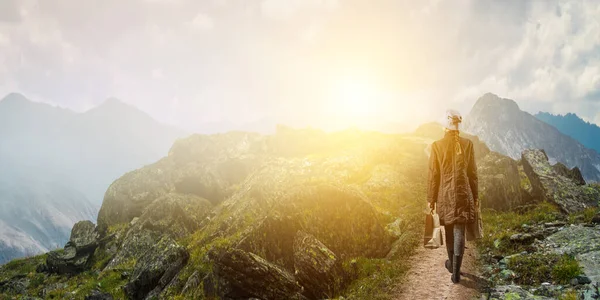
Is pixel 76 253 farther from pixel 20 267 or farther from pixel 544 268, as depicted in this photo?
pixel 544 268

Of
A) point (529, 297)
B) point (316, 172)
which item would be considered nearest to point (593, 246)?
point (529, 297)

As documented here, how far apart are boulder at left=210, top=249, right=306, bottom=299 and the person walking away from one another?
614cm

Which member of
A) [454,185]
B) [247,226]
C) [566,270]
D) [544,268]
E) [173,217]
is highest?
[454,185]

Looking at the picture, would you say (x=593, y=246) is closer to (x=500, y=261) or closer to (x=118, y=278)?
(x=500, y=261)

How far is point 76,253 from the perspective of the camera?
40531mm

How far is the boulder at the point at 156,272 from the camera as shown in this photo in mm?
18375

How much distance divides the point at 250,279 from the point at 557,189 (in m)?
18.8

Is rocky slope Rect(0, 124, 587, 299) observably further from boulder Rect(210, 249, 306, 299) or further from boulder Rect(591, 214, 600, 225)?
boulder Rect(591, 214, 600, 225)

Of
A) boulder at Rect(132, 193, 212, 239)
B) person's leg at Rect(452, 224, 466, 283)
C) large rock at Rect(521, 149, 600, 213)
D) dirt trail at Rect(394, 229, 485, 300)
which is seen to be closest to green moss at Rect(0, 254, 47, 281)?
boulder at Rect(132, 193, 212, 239)

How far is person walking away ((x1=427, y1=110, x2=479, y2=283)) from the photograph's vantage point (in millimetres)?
8633

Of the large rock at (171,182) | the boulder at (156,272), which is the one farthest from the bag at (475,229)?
the large rock at (171,182)

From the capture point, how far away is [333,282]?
12453 millimetres

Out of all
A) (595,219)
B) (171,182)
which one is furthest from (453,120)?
(171,182)

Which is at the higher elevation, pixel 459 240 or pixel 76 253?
pixel 459 240
